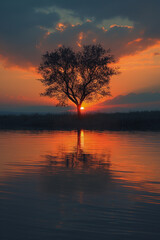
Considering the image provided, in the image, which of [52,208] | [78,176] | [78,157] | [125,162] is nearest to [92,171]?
[78,176]

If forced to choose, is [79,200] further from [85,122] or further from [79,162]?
[85,122]

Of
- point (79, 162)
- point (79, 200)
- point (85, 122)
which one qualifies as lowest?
point (79, 200)

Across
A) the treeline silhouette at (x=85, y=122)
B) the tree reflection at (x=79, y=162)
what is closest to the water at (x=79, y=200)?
the tree reflection at (x=79, y=162)

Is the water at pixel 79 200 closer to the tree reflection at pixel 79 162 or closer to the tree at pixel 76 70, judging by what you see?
the tree reflection at pixel 79 162

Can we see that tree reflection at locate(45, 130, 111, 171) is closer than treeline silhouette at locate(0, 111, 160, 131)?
Yes

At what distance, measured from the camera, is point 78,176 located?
1081cm

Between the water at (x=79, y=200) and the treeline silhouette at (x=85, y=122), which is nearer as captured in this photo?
the water at (x=79, y=200)

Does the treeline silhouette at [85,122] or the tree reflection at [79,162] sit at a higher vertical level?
the treeline silhouette at [85,122]

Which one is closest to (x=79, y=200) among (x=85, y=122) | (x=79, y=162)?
(x=79, y=162)

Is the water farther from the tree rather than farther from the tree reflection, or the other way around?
the tree

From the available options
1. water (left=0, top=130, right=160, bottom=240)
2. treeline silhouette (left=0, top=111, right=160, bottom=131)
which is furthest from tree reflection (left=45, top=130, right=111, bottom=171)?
treeline silhouette (left=0, top=111, right=160, bottom=131)

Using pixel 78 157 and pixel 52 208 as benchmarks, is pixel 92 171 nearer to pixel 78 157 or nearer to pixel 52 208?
pixel 78 157

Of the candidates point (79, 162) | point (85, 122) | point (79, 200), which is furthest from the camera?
point (85, 122)

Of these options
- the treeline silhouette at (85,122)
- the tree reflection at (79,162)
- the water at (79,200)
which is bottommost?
the water at (79,200)
